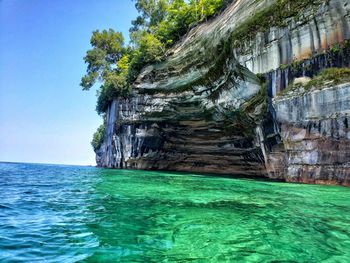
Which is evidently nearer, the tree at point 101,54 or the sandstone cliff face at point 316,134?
the sandstone cliff face at point 316,134

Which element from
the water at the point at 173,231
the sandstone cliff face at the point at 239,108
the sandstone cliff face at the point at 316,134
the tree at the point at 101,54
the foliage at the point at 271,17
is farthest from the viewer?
the tree at the point at 101,54

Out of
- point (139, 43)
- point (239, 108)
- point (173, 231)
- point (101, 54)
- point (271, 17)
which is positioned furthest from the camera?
point (101, 54)

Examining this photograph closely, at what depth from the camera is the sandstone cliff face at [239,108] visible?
12320 mm

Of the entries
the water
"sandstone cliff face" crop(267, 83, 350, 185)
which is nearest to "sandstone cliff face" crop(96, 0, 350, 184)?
"sandstone cliff face" crop(267, 83, 350, 185)

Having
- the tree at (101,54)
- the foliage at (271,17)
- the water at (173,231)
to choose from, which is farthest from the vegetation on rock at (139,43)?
the water at (173,231)

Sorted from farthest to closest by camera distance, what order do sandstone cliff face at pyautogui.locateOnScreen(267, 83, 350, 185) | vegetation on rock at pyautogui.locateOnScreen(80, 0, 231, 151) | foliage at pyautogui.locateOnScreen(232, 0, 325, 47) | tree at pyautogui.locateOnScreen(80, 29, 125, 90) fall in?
tree at pyautogui.locateOnScreen(80, 29, 125, 90) → vegetation on rock at pyautogui.locateOnScreen(80, 0, 231, 151) → foliage at pyautogui.locateOnScreen(232, 0, 325, 47) → sandstone cliff face at pyautogui.locateOnScreen(267, 83, 350, 185)

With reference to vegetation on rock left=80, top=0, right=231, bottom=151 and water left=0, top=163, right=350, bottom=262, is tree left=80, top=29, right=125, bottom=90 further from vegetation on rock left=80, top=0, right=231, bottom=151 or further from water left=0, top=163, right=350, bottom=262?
water left=0, top=163, right=350, bottom=262

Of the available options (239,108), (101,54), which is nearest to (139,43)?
(101,54)

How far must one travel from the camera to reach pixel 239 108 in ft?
60.1

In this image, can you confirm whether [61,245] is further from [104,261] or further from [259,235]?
[259,235]

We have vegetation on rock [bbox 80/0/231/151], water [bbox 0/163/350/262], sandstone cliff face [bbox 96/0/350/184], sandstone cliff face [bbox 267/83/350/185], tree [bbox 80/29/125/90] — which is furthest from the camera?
tree [bbox 80/29/125/90]

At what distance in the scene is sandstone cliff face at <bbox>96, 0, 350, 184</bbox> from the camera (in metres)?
12.3

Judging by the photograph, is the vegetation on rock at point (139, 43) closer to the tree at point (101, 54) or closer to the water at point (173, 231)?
the tree at point (101, 54)

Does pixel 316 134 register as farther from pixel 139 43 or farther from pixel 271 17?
pixel 139 43
